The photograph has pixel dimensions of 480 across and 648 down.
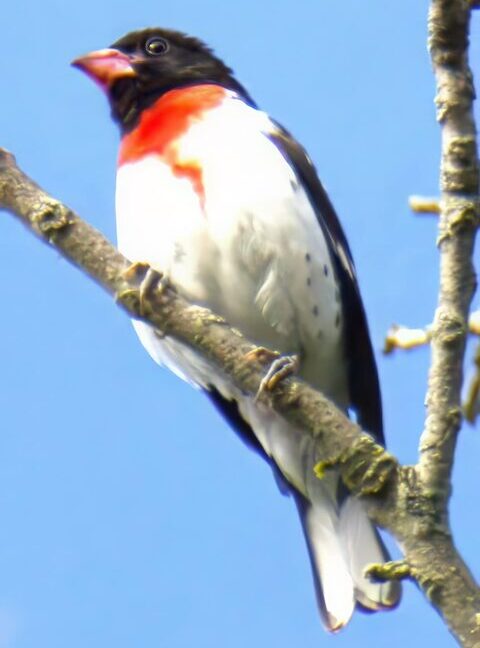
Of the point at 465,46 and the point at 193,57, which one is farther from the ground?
the point at 193,57

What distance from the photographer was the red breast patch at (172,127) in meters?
4.91

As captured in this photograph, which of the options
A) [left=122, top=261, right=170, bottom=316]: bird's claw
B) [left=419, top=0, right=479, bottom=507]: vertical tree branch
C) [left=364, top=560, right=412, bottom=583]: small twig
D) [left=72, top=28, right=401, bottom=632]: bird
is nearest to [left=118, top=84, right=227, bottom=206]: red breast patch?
[left=72, top=28, right=401, bottom=632]: bird

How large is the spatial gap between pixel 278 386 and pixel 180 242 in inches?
61.5

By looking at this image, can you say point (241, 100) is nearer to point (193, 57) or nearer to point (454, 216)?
point (193, 57)

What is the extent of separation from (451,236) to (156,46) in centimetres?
321

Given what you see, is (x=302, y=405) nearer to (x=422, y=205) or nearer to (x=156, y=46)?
(x=422, y=205)

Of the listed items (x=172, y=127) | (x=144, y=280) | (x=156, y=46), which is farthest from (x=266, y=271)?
(x=156, y=46)

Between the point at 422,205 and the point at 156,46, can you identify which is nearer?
the point at 422,205

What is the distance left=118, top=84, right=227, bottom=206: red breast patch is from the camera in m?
4.91

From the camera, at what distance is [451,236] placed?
3.12m

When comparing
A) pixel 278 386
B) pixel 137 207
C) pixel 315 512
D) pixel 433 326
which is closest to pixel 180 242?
pixel 137 207

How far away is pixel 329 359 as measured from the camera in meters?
5.06

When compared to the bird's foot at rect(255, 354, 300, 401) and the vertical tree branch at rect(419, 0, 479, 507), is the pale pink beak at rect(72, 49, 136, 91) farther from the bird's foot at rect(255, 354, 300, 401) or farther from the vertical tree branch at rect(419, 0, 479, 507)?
the vertical tree branch at rect(419, 0, 479, 507)

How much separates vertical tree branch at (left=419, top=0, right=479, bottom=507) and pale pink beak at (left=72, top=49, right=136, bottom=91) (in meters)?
2.87
